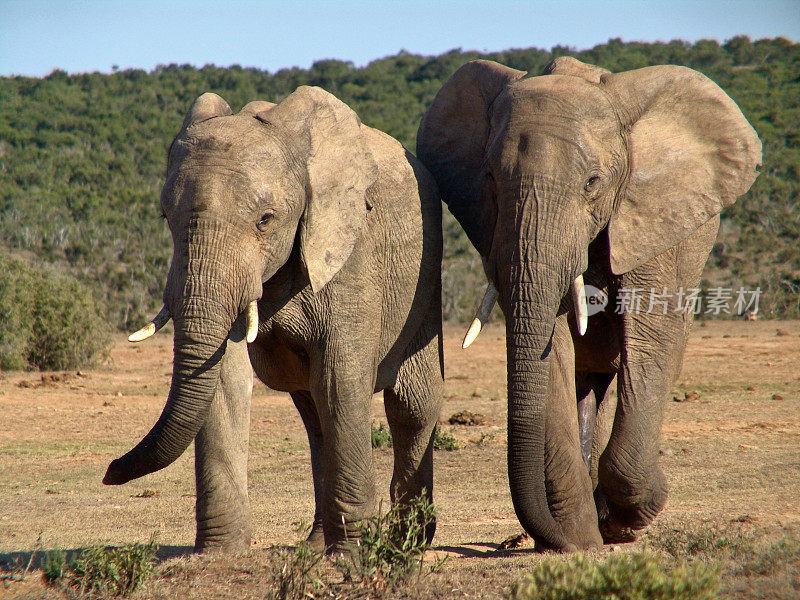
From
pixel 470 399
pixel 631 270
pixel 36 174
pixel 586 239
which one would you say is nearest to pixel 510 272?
pixel 586 239

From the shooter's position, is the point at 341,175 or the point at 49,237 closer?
the point at 341,175

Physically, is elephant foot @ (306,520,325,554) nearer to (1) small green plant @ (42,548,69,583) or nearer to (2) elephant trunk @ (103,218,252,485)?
(1) small green plant @ (42,548,69,583)

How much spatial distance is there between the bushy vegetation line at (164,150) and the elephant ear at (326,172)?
56.6 ft

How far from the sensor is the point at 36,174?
3120 cm

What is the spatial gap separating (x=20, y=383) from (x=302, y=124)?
31.7 feet

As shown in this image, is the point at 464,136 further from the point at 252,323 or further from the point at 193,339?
the point at 193,339

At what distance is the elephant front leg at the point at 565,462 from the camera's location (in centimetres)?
536

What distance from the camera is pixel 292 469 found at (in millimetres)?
9219

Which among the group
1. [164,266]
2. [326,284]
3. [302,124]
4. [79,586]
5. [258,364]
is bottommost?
[164,266]

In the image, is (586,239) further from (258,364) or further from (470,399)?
(470,399)

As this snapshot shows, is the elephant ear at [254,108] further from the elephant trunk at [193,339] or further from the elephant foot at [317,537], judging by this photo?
the elephant foot at [317,537]

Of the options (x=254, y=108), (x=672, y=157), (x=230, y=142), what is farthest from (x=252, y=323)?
(x=672, y=157)

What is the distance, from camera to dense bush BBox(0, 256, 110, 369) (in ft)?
47.7

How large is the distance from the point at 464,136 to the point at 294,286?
1770mm
